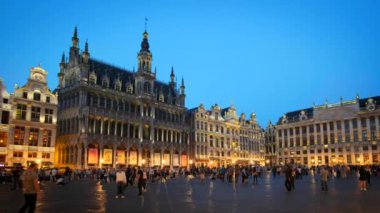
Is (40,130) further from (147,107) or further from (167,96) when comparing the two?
(167,96)

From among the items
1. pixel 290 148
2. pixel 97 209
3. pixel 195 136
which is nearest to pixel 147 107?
pixel 195 136

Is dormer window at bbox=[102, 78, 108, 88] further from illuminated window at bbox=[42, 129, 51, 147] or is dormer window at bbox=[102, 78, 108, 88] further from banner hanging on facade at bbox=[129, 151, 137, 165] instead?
illuminated window at bbox=[42, 129, 51, 147]

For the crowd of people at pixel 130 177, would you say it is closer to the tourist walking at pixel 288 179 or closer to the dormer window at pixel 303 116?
the tourist walking at pixel 288 179

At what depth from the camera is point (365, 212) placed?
43.3 ft

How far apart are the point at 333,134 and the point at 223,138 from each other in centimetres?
3161

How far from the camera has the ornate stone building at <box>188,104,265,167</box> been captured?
3467 inches

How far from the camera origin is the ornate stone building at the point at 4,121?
50.4 m

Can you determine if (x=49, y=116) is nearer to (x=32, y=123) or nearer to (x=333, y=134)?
(x=32, y=123)

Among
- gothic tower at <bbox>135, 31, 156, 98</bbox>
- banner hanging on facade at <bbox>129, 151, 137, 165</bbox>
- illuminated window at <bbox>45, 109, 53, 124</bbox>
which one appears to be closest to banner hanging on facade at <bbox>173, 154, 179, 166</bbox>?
banner hanging on facade at <bbox>129, 151, 137, 165</bbox>

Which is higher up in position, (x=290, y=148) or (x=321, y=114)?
(x=321, y=114)

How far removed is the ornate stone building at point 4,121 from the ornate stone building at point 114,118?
1213cm

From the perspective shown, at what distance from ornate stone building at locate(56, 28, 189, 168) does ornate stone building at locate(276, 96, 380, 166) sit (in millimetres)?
41027

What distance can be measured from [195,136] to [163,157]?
1317 cm

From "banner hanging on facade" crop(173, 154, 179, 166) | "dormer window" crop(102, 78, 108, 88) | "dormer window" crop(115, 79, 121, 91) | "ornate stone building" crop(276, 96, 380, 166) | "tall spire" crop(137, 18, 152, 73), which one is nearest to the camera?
"dormer window" crop(102, 78, 108, 88)
